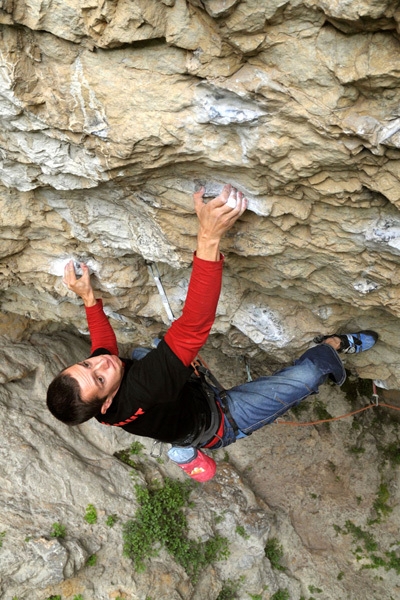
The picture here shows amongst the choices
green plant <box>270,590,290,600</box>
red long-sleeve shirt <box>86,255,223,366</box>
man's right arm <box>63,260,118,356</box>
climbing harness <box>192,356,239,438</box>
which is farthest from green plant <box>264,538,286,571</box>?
red long-sleeve shirt <box>86,255,223,366</box>

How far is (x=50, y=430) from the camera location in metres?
5.39

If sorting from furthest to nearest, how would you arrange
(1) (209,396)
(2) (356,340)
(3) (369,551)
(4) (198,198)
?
(3) (369,551), (2) (356,340), (1) (209,396), (4) (198,198)

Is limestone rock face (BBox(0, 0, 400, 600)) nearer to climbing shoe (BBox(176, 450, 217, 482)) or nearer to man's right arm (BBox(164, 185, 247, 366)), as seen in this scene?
man's right arm (BBox(164, 185, 247, 366))

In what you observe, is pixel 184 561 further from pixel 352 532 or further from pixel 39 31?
pixel 39 31

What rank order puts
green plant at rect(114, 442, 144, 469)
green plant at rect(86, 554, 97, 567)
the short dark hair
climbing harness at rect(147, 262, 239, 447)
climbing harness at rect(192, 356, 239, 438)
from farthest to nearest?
green plant at rect(114, 442, 144, 469)
green plant at rect(86, 554, 97, 567)
climbing harness at rect(192, 356, 239, 438)
climbing harness at rect(147, 262, 239, 447)
the short dark hair

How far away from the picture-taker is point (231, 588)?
19.1 feet

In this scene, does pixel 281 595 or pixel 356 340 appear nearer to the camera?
pixel 356 340

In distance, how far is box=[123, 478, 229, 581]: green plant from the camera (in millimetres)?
5195

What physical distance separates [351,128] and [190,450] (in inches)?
121

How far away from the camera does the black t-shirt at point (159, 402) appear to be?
121 inches

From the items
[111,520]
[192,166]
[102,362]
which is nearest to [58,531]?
[111,520]

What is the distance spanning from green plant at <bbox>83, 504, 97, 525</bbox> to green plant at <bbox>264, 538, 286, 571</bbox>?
237 centimetres

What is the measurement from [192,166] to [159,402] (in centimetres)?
148

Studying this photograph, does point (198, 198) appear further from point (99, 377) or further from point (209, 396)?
point (209, 396)
